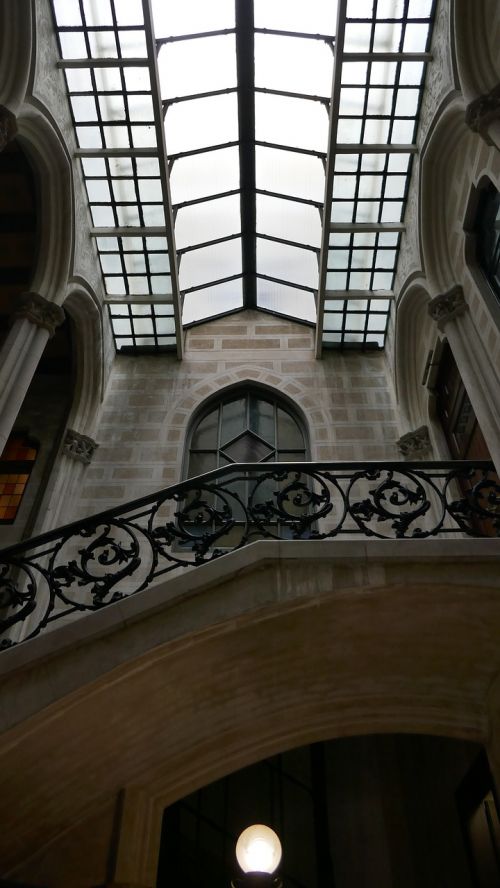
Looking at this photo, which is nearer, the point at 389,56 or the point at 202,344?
the point at 389,56

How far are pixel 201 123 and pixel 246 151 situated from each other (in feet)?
2.98

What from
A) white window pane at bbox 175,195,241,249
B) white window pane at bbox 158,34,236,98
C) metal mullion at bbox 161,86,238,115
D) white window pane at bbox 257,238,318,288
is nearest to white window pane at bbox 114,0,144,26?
white window pane at bbox 158,34,236,98

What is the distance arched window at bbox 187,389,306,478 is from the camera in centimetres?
952

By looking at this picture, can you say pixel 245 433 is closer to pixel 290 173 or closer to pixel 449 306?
pixel 449 306

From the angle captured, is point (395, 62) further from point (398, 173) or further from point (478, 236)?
point (478, 236)

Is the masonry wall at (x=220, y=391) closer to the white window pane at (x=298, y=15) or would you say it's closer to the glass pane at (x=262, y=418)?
the glass pane at (x=262, y=418)

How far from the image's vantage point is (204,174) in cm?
998

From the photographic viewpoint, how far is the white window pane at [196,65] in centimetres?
834

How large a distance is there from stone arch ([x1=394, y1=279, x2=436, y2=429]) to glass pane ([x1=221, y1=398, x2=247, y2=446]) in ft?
8.39

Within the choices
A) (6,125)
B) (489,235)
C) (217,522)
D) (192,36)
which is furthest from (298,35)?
(217,522)

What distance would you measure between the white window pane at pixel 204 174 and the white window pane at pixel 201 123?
8.0 inches

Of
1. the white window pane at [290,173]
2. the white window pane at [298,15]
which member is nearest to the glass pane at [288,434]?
the white window pane at [290,173]

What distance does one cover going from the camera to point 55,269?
7867 mm

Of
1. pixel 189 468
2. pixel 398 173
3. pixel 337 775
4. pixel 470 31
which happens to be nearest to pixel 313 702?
pixel 337 775
